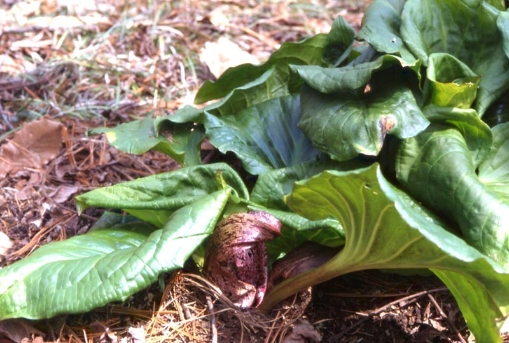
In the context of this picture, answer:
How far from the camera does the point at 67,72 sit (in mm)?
3309

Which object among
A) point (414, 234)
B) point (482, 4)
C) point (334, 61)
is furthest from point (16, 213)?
point (482, 4)

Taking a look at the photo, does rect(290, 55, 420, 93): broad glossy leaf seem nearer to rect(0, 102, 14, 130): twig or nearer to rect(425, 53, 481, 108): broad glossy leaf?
rect(425, 53, 481, 108): broad glossy leaf

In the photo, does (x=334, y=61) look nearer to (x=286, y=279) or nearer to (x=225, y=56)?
(x=286, y=279)

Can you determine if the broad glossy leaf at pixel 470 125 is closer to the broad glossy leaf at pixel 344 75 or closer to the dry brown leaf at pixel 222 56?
the broad glossy leaf at pixel 344 75

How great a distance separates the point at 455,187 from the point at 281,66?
95 cm

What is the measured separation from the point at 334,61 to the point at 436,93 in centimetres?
52

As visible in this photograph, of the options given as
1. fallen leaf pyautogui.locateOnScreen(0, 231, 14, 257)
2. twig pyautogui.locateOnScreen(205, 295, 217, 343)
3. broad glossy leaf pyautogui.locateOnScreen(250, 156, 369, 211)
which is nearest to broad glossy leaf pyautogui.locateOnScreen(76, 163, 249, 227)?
broad glossy leaf pyautogui.locateOnScreen(250, 156, 369, 211)

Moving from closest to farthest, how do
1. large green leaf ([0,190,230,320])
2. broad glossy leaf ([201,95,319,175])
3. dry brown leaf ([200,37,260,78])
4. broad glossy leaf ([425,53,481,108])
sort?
large green leaf ([0,190,230,320]) < broad glossy leaf ([425,53,481,108]) < broad glossy leaf ([201,95,319,175]) < dry brown leaf ([200,37,260,78])

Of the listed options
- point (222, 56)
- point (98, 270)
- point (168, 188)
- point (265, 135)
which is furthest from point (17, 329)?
point (222, 56)

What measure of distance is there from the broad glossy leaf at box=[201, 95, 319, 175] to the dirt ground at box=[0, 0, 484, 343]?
467 millimetres

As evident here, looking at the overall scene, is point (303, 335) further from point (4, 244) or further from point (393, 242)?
point (4, 244)

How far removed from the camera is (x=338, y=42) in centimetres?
230

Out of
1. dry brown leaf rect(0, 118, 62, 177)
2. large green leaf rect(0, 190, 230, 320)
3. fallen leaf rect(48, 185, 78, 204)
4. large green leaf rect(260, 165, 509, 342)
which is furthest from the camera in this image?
dry brown leaf rect(0, 118, 62, 177)

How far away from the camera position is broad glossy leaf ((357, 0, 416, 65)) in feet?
6.44
